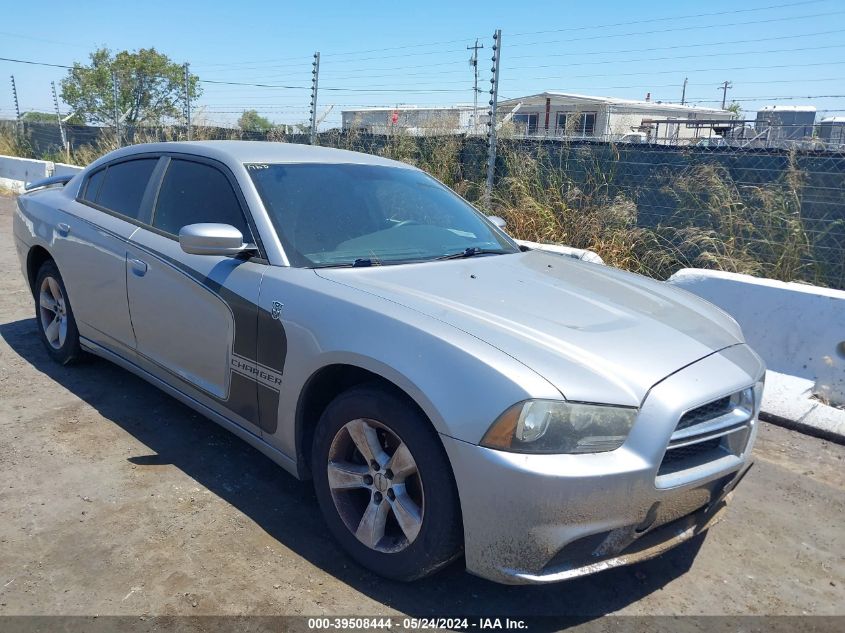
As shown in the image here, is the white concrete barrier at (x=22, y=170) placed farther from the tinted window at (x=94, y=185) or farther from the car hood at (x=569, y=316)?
the car hood at (x=569, y=316)

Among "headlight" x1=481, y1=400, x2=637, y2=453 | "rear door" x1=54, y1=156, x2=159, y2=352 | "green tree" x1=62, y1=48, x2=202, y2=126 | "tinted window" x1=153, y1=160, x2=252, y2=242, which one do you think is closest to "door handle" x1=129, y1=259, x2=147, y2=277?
"rear door" x1=54, y1=156, x2=159, y2=352

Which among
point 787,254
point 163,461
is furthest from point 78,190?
point 787,254

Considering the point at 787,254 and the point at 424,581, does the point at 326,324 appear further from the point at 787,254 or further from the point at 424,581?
the point at 787,254

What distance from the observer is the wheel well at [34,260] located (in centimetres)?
499

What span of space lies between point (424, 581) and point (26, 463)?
2.22 metres

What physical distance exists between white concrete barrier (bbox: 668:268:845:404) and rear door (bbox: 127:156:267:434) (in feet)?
11.6

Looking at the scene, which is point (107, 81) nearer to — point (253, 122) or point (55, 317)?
point (253, 122)

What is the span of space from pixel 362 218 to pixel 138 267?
1.31 meters

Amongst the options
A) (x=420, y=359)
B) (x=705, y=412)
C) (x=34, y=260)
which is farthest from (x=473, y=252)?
(x=34, y=260)

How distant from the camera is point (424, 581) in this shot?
2830 millimetres

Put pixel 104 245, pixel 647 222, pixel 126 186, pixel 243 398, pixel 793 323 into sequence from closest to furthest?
pixel 243 398
pixel 104 245
pixel 126 186
pixel 793 323
pixel 647 222

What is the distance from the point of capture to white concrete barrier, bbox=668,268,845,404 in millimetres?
4758

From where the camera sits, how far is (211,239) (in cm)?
319

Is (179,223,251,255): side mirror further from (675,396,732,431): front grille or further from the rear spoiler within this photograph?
the rear spoiler
